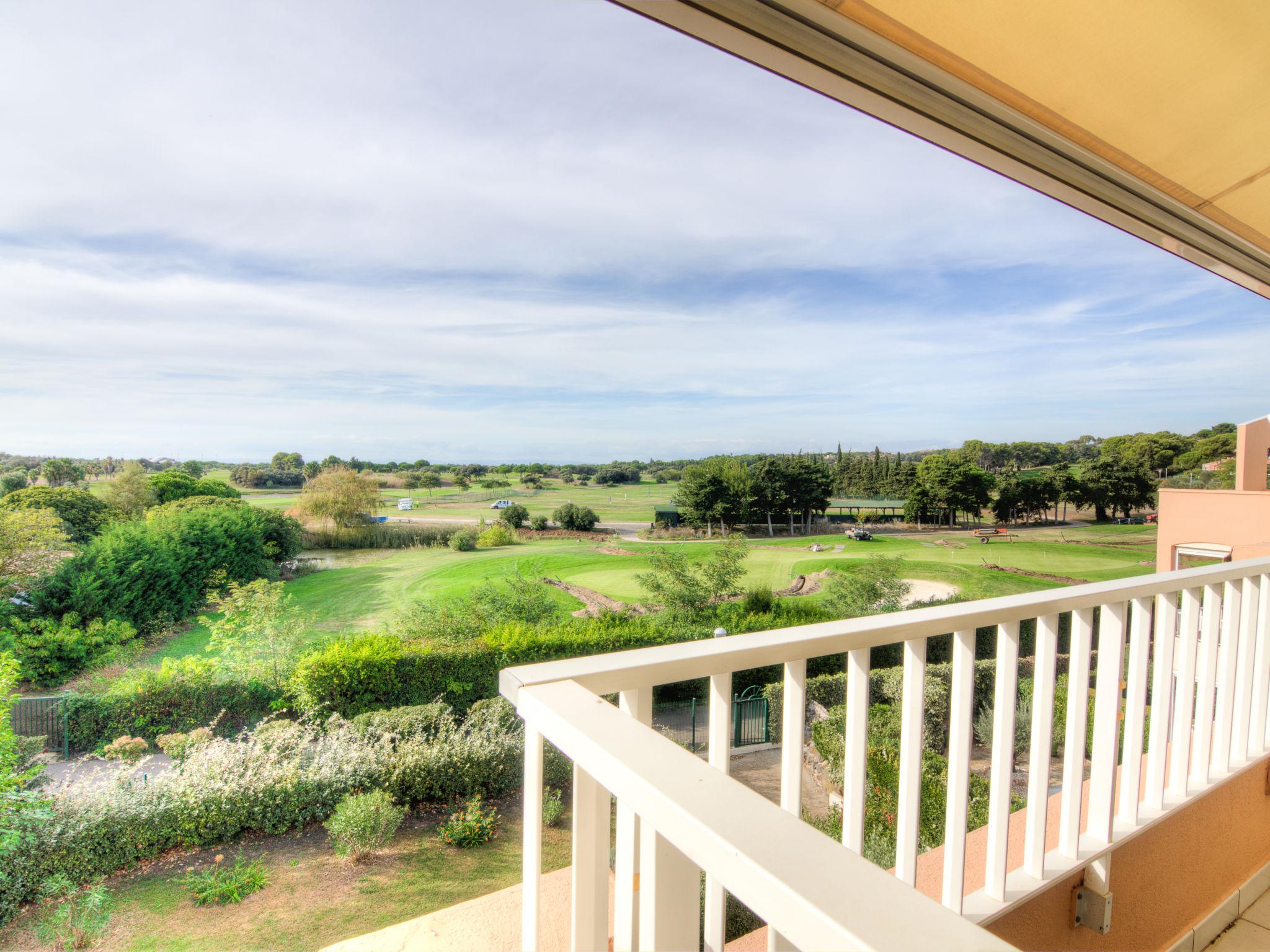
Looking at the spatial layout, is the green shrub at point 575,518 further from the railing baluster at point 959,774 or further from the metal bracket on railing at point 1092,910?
the railing baluster at point 959,774

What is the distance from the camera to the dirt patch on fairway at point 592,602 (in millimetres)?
6230

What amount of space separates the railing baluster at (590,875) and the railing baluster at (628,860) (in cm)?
2

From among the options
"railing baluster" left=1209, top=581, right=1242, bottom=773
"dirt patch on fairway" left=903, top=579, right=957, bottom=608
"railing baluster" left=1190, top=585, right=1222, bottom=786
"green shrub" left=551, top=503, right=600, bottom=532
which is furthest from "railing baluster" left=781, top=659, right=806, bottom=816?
"dirt patch on fairway" left=903, top=579, right=957, bottom=608

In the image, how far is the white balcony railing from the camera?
0.29 metres

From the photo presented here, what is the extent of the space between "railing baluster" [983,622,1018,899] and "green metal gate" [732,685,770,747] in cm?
347

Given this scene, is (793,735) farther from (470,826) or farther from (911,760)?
(470,826)

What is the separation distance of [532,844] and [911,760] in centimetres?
56

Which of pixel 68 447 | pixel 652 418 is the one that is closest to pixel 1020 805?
pixel 652 418

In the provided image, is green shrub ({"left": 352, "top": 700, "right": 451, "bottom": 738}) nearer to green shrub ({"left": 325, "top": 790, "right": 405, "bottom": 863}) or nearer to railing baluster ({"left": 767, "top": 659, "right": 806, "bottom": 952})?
green shrub ({"left": 325, "top": 790, "right": 405, "bottom": 863})

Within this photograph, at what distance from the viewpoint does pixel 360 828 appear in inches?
149

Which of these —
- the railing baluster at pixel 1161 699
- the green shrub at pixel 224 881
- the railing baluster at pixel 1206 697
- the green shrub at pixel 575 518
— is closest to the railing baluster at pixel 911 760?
the railing baluster at pixel 1161 699

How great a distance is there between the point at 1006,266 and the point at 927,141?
9.34 meters

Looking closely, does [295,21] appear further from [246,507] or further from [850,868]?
[850,868]

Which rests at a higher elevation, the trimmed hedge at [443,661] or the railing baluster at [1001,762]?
the railing baluster at [1001,762]
